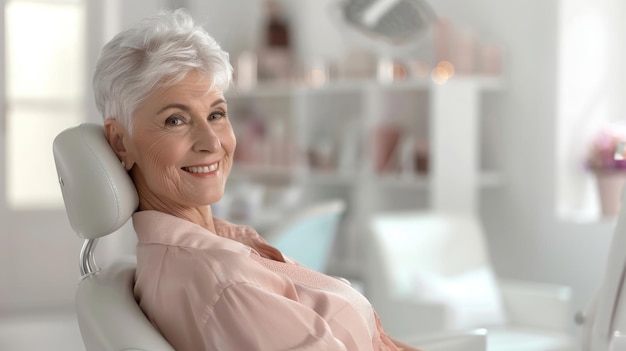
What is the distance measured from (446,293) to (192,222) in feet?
7.42

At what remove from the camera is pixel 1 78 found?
15.3ft

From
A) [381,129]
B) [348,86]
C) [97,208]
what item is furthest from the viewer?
[348,86]

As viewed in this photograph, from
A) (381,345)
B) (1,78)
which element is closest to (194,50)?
(381,345)

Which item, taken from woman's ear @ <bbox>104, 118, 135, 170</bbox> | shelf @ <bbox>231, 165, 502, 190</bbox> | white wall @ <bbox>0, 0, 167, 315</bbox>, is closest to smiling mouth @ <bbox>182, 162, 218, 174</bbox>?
woman's ear @ <bbox>104, 118, 135, 170</bbox>

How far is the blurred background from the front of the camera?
15.6 ft

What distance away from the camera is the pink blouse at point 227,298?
1.57 m

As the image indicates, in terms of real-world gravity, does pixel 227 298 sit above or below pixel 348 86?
below

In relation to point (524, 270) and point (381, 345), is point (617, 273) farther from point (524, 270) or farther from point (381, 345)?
point (524, 270)

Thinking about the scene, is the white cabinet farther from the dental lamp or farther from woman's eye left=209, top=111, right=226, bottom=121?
woman's eye left=209, top=111, right=226, bottom=121

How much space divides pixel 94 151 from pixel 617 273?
1142 millimetres

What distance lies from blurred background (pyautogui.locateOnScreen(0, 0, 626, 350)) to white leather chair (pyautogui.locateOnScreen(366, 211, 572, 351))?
135 millimetres

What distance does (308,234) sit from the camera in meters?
3.84

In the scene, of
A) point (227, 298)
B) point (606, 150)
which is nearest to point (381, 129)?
point (606, 150)

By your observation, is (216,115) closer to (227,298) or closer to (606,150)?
(227,298)
